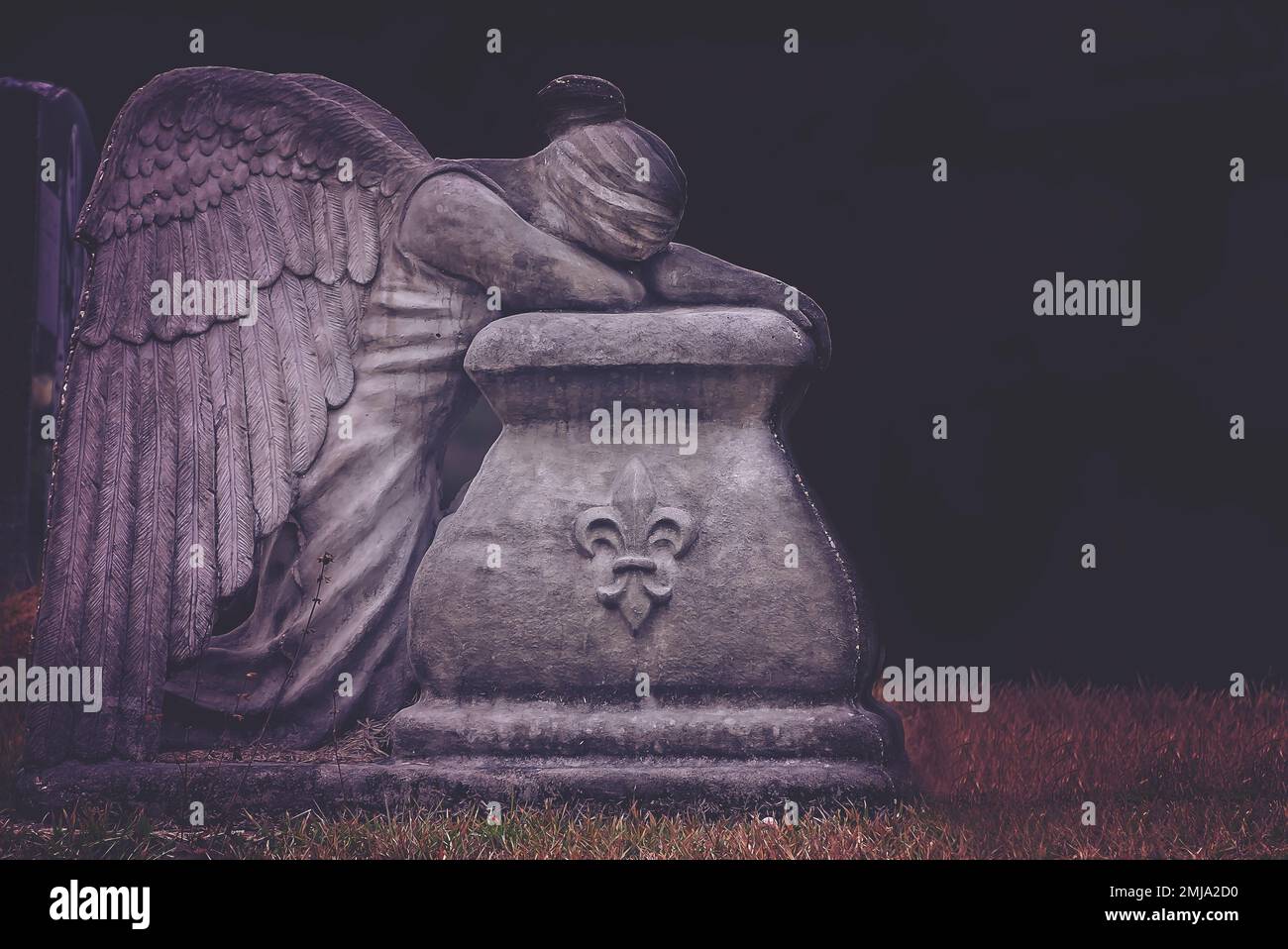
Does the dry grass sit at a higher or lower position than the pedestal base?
lower

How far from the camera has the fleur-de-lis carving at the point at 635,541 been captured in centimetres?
433

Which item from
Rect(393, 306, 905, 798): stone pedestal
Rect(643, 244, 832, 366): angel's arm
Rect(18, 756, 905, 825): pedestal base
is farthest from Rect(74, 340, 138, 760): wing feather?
Rect(643, 244, 832, 366): angel's arm

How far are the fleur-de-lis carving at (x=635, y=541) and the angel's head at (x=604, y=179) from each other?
0.77 m

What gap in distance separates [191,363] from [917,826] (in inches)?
99.9

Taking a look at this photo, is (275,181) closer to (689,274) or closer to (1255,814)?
(689,274)

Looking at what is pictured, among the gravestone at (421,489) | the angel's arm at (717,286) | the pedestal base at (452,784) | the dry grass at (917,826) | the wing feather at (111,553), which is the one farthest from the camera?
the angel's arm at (717,286)

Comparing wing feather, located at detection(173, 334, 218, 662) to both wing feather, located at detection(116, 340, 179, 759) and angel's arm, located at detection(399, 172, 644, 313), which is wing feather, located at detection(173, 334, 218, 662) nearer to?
wing feather, located at detection(116, 340, 179, 759)

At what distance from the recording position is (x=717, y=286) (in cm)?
476

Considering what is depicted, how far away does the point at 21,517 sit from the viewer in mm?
6582

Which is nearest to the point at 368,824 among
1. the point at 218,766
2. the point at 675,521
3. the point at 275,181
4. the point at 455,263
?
the point at 218,766

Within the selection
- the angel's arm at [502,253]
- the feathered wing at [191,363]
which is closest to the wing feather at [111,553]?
the feathered wing at [191,363]

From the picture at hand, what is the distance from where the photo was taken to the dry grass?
3938 mm

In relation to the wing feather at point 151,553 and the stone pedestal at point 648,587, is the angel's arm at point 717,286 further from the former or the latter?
the wing feather at point 151,553

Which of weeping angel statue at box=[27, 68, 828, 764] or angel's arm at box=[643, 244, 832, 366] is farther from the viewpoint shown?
angel's arm at box=[643, 244, 832, 366]
